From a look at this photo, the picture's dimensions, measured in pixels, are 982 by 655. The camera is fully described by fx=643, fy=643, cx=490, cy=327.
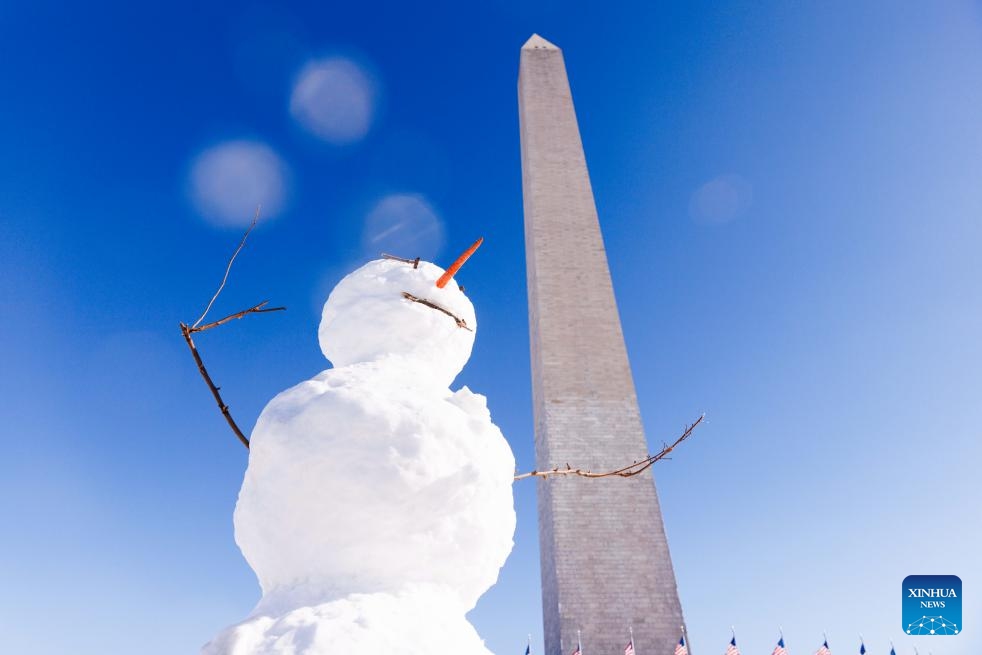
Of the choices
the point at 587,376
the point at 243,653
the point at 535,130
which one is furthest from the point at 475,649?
the point at 535,130

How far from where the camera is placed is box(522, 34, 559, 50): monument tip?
15.2 metres

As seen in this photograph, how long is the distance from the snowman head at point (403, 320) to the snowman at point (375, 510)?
17 centimetres

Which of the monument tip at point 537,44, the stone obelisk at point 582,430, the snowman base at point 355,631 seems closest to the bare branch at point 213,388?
the snowman base at point 355,631

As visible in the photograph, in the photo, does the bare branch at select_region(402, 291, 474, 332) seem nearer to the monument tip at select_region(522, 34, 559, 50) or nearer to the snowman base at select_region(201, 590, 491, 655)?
the snowman base at select_region(201, 590, 491, 655)

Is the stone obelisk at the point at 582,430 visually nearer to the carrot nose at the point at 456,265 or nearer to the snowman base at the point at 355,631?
the carrot nose at the point at 456,265

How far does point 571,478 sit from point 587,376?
5.74 ft

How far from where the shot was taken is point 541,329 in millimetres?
11289

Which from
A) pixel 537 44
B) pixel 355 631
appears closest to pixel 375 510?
pixel 355 631

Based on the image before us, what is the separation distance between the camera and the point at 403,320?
163cm

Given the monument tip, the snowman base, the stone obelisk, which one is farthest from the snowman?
the monument tip

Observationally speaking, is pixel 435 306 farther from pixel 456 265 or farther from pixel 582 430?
pixel 582 430

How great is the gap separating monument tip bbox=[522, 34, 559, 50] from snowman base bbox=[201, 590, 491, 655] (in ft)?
51.6

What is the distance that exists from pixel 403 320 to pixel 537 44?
15.3 m

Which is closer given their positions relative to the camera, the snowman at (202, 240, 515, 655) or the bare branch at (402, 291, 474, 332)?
the snowman at (202, 240, 515, 655)
